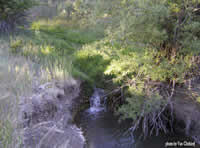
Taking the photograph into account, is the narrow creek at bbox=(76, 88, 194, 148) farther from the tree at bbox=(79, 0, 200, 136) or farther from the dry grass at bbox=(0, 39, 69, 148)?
the dry grass at bbox=(0, 39, 69, 148)

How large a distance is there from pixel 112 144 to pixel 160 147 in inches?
47.0

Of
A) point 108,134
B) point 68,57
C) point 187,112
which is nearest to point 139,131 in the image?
point 108,134

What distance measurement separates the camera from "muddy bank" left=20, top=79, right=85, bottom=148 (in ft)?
13.0

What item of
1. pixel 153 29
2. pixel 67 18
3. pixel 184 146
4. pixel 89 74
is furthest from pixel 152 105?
pixel 67 18

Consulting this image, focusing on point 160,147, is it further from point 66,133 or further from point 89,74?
point 89,74

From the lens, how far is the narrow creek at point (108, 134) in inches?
208

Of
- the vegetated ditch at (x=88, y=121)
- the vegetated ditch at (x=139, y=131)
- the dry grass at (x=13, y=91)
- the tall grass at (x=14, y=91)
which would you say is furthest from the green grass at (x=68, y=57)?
the vegetated ditch at (x=139, y=131)

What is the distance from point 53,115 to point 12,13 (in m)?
8.35

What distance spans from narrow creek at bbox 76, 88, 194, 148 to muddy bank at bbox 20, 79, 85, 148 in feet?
1.10

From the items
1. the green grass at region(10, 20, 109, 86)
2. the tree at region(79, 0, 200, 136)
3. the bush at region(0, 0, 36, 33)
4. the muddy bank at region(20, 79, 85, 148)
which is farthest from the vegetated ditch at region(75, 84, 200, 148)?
the bush at region(0, 0, 36, 33)

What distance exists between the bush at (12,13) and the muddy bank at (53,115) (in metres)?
7.01

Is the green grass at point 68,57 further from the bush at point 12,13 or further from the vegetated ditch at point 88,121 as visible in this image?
the bush at point 12,13

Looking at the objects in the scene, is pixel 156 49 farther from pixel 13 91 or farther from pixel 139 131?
pixel 13 91

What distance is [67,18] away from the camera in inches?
757
